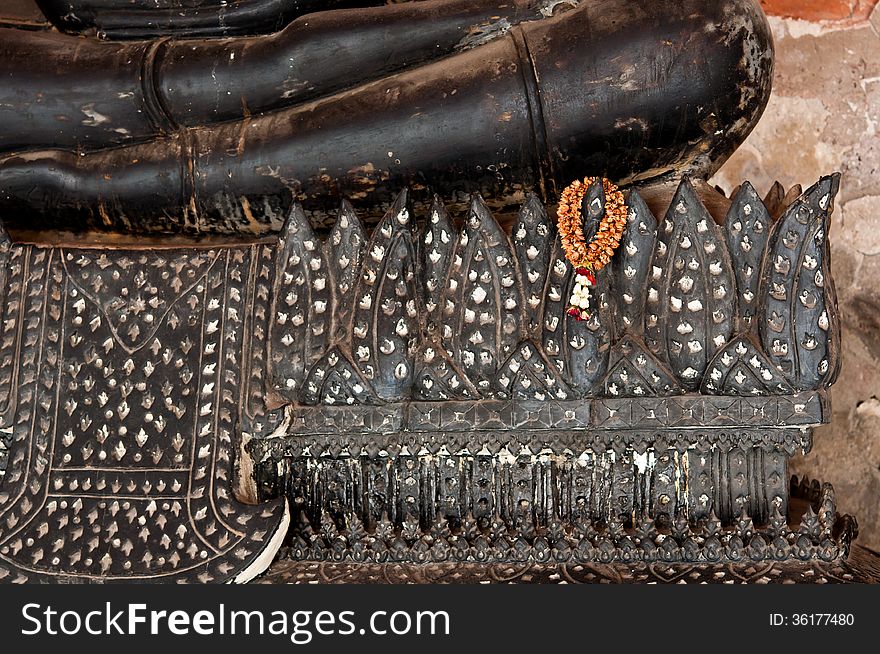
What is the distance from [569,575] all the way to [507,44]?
1.03 meters

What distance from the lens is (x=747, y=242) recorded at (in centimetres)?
168

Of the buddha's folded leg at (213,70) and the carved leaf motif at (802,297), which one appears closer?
the carved leaf motif at (802,297)

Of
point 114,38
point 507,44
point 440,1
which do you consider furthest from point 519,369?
point 114,38

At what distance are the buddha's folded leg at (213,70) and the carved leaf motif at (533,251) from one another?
0.49m

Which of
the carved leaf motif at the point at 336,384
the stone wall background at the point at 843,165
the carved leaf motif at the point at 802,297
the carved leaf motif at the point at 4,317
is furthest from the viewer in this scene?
the stone wall background at the point at 843,165

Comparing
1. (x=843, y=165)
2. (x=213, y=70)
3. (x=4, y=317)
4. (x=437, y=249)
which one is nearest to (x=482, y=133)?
(x=437, y=249)

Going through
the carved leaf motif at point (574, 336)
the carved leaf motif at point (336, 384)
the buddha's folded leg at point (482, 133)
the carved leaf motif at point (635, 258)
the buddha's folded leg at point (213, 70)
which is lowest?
the carved leaf motif at point (336, 384)

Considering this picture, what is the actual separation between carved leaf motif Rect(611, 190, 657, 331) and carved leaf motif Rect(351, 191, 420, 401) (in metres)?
0.38

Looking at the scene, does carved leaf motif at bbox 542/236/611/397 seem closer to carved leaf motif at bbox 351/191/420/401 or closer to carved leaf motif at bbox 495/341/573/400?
carved leaf motif at bbox 495/341/573/400

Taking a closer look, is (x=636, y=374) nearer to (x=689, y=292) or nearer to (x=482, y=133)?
(x=689, y=292)

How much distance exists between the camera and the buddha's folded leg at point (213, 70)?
203 centimetres

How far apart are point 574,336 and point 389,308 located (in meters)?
0.34

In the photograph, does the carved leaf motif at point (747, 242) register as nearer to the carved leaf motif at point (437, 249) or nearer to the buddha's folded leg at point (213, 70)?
the carved leaf motif at point (437, 249)

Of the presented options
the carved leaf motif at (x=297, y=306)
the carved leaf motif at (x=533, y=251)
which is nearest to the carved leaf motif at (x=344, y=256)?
the carved leaf motif at (x=297, y=306)
